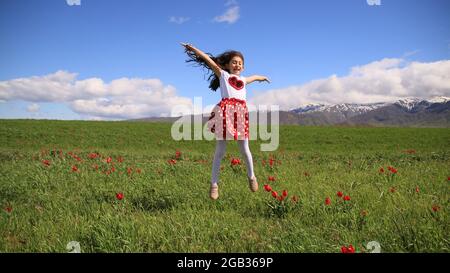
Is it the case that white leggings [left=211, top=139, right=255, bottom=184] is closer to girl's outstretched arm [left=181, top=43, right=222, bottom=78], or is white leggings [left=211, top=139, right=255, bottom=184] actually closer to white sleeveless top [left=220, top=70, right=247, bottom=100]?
white sleeveless top [left=220, top=70, right=247, bottom=100]

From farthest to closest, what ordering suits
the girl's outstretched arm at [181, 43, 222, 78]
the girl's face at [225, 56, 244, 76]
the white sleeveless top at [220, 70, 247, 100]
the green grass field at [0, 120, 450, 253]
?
the girl's face at [225, 56, 244, 76]
the girl's outstretched arm at [181, 43, 222, 78]
the white sleeveless top at [220, 70, 247, 100]
the green grass field at [0, 120, 450, 253]

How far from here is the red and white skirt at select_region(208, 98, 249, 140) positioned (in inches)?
190

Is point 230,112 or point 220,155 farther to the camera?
point 220,155

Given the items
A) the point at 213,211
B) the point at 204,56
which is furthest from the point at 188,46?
the point at 213,211

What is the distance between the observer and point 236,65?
17.4 feet

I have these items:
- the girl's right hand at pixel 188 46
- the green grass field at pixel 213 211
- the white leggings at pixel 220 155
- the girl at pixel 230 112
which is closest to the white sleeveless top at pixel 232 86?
the girl at pixel 230 112

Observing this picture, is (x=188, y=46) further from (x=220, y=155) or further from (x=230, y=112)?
(x=220, y=155)

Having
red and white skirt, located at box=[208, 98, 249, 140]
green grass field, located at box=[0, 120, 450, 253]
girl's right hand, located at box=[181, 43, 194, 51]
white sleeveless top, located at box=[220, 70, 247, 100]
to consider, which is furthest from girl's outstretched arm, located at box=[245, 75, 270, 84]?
green grass field, located at box=[0, 120, 450, 253]

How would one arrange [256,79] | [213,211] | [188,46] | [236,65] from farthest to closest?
1. [256,79]
2. [236,65]
3. [188,46]
4. [213,211]

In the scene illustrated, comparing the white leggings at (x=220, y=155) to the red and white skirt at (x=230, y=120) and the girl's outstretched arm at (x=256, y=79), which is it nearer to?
the red and white skirt at (x=230, y=120)

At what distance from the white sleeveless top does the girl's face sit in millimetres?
193

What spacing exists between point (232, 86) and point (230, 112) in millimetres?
429

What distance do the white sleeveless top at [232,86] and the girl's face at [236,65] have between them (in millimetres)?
193

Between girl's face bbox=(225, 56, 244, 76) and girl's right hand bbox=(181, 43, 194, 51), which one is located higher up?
girl's right hand bbox=(181, 43, 194, 51)
